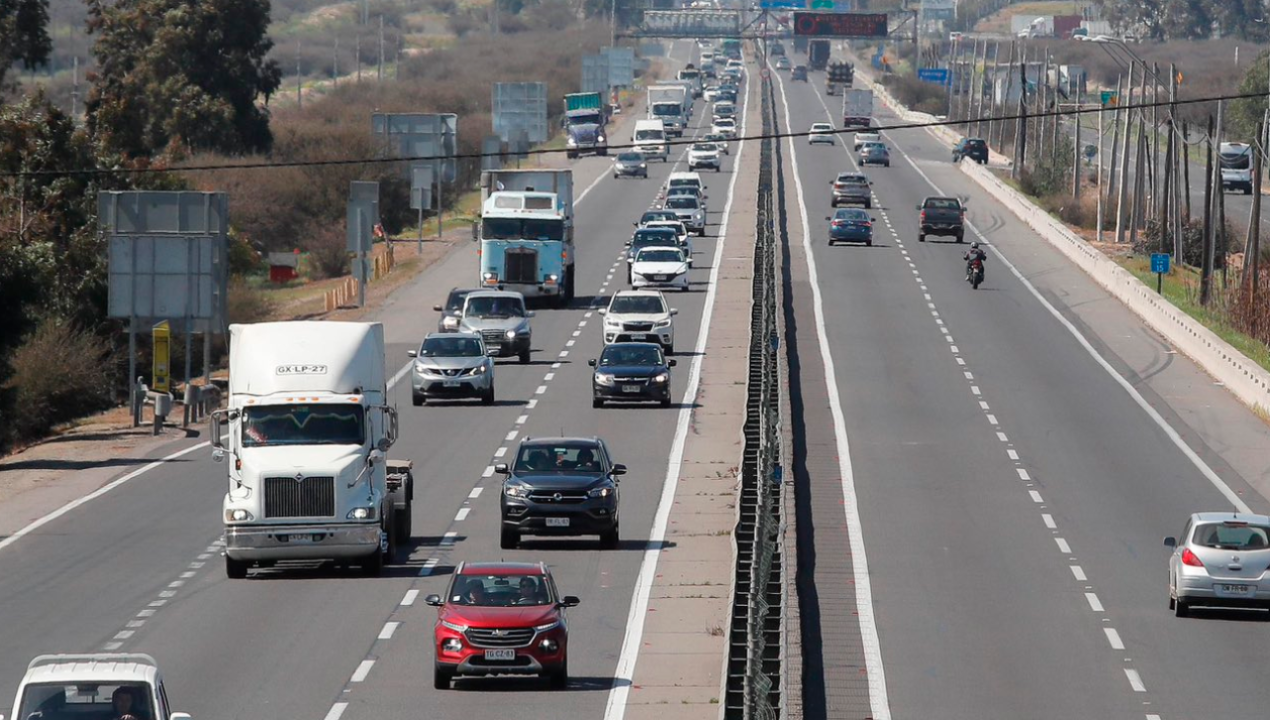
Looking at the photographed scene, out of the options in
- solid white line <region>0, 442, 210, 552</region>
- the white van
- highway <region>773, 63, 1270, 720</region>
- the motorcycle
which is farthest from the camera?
the white van

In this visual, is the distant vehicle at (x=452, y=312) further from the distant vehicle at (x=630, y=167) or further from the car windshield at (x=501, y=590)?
the distant vehicle at (x=630, y=167)

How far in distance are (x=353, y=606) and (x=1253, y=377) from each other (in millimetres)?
28226

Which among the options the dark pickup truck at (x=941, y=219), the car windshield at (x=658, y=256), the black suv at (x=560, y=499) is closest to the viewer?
the black suv at (x=560, y=499)

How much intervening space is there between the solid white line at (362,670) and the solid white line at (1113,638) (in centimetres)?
866

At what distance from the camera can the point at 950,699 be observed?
2211 cm

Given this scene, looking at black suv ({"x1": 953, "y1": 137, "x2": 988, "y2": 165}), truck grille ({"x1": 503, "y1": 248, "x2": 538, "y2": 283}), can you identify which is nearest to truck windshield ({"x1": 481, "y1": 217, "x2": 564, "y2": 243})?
truck grille ({"x1": 503, "y1": 248, "x2": 538, "y2": 283})

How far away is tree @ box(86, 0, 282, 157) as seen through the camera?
11262cm

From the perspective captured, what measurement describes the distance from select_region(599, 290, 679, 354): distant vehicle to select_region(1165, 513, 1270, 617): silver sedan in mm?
27172

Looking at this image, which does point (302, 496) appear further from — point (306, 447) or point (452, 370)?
point (452, 370)

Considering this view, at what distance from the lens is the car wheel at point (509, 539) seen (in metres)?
30.1

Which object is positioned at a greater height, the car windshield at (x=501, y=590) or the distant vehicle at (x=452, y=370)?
the car windshield at (x=501, y=590)

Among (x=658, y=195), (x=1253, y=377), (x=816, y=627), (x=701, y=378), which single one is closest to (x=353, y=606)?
(x=816, y=627)

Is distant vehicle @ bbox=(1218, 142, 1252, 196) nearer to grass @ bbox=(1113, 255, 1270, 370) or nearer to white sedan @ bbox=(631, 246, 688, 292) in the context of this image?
grass @ bbox=(1113, 255, 1270, 370)

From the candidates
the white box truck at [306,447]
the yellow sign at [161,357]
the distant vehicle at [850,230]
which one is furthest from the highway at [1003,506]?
the yellow sign at [161,357]
